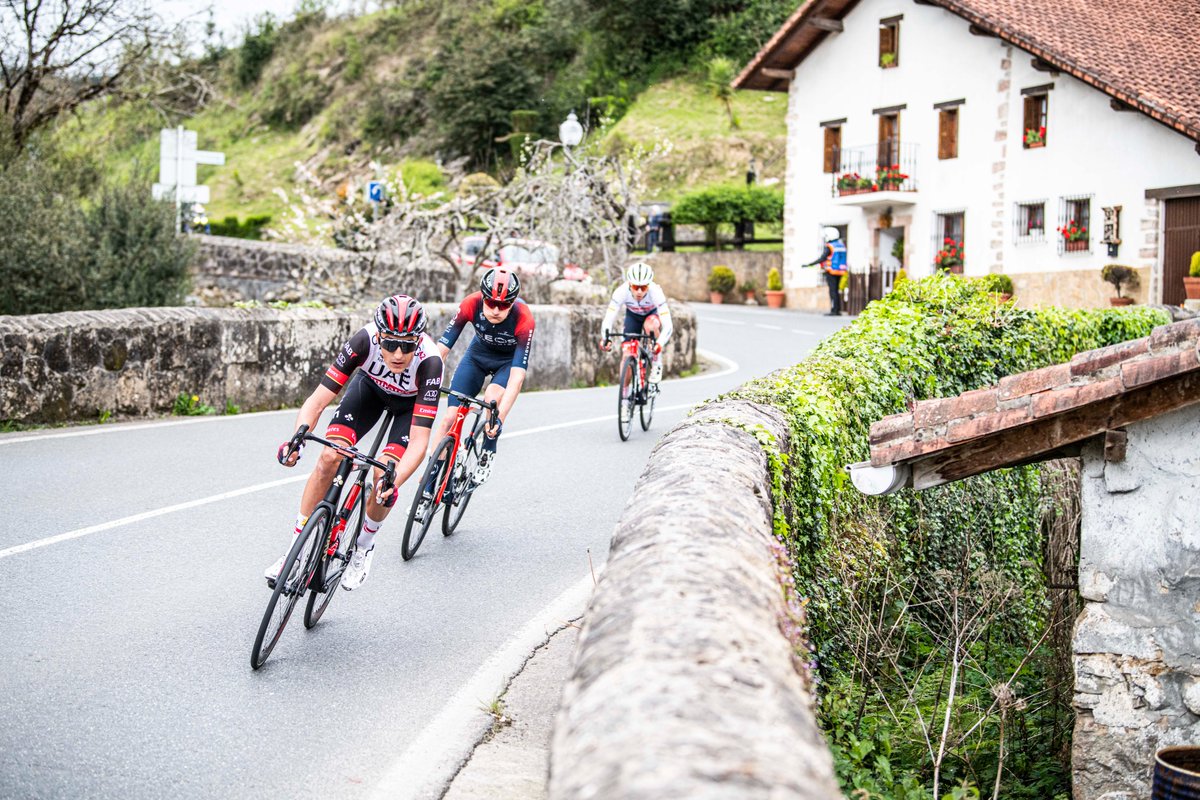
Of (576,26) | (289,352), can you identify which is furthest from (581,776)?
(576,26)

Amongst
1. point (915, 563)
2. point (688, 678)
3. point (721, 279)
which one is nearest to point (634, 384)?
point (915, 563)

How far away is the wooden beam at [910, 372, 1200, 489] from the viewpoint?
21.6 ft

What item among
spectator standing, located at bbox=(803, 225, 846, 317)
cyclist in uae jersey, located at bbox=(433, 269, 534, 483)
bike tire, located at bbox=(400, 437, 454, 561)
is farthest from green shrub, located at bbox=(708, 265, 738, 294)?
bike tire, located at bbox=(400, 437, 454, 561)

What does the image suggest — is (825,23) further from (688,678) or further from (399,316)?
(688,678)

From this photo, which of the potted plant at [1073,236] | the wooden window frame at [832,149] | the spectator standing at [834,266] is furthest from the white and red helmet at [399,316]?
the wooden window frame at [832,149]

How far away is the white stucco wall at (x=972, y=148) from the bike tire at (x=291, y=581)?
29.1m

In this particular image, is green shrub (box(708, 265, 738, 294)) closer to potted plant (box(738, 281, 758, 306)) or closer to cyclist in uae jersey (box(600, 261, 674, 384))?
potted plant (box(738, 281, 758, 306))

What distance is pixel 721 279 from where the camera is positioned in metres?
41.9

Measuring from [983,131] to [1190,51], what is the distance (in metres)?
5.44

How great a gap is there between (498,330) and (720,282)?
3263 centimetres

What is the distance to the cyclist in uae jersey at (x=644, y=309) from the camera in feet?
45.6

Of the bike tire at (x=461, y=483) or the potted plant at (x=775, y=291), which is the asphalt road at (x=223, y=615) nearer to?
the bike tire at (x=461, y=483)

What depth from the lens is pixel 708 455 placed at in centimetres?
548

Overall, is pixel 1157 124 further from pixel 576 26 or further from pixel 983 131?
pixel 576 26
